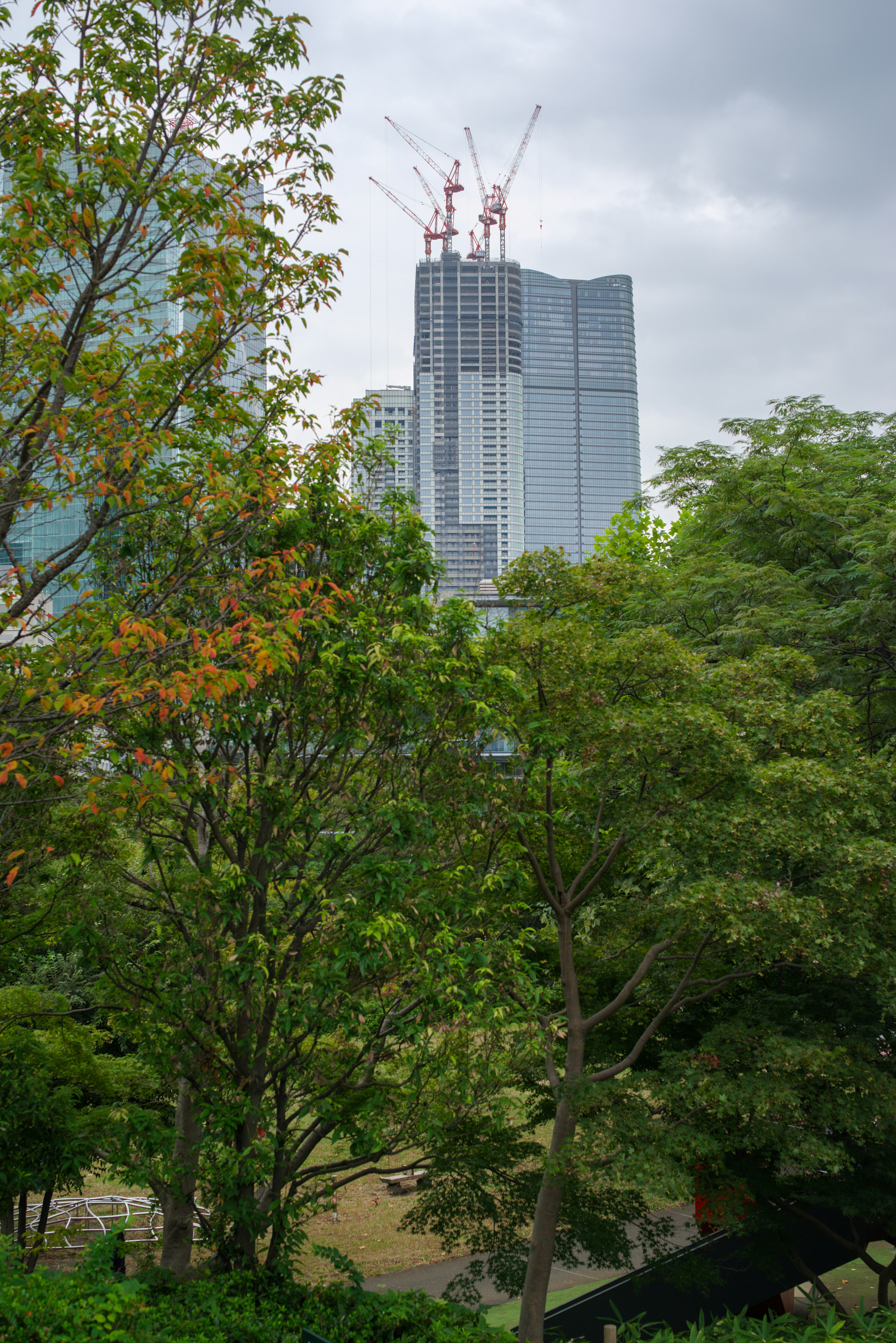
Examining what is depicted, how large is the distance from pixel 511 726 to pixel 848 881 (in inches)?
135

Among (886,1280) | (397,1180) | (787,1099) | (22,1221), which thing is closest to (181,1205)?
(22,1221)

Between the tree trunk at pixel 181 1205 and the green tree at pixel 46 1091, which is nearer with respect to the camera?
the tree trunk at pixel 181 1205

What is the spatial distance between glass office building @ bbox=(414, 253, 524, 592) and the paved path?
9861 centimetres

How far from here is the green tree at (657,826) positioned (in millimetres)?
8234

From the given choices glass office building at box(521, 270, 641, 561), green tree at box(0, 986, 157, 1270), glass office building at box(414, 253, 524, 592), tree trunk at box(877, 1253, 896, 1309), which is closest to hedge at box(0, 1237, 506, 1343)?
green tree at box(0, 986, 157, 1270)

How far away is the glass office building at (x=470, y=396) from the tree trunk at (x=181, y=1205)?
344 ft

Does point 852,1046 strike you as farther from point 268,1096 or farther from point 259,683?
point 259,683

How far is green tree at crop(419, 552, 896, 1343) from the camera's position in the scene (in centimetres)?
823

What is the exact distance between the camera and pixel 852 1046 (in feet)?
30.8

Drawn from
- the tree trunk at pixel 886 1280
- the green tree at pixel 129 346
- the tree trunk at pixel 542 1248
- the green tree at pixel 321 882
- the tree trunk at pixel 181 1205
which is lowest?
the tree trunk at pixel 886 1280

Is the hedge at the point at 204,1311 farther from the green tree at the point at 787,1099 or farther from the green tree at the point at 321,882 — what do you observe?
the green tree at the point at 787,1099

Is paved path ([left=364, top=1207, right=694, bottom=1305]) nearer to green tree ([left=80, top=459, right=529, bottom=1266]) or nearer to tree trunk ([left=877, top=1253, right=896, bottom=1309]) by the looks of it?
tree trunk ([left=877, top=1253, right=896, bottom=1309])

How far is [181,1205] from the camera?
8.53 metres

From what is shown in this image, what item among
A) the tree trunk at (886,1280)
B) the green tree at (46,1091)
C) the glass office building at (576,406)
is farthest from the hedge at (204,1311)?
the glass office building at (576,406)
